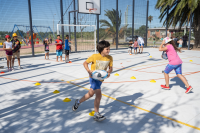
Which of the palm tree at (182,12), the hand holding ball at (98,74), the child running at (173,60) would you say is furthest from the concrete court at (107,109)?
the palm tree at (182,12)

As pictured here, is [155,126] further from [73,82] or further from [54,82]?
[54,82]

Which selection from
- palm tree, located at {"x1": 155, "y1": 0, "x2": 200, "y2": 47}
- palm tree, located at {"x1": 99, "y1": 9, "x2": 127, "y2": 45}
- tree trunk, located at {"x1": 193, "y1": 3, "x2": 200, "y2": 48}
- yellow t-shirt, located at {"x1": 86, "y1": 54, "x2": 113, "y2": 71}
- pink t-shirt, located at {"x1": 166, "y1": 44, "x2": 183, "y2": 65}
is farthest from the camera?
palm tree, located at {"x1": 99, "y1": 9, "x2": 127, "y2": 45}

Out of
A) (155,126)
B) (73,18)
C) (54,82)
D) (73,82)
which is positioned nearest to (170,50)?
(155,126)

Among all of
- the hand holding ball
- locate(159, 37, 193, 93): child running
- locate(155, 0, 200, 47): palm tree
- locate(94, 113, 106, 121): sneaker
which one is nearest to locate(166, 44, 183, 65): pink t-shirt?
locate(159, 37, 193, 93): child running

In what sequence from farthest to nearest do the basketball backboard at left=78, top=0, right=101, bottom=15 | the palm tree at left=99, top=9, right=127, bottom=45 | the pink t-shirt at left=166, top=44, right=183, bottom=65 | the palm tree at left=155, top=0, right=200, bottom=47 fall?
the palm tree at left=99, top=9, right=127, bottom=45 → the palm tree at left=155, top=0, right=200, bottom=47 → the basketball backboard at left=78, top=0, right=101, bottom=15 → the pink t-shirt at left=166, top=44, right=183, bottom=65

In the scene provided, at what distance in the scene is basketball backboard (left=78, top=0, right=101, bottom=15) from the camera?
1439 cm

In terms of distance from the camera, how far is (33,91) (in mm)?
5168

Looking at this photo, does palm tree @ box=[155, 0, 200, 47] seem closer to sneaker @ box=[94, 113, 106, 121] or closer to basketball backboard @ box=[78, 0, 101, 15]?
basketball backboard @ box=[78, 0, 101, 15]

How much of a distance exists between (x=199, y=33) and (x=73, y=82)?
20.0 metres

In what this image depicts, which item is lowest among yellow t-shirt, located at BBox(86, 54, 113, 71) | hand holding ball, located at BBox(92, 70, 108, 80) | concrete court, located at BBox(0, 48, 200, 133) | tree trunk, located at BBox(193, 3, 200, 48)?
concrete court, located at BBox(0, 48, 200, 133)

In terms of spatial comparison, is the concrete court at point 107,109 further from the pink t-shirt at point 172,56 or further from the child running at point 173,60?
the pink t-shirt at point 172,56

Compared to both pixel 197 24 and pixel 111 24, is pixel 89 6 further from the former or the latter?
pixel 197 24

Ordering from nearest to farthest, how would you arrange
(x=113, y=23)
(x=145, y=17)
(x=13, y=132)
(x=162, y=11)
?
(x=13, y=132) < (x=162, y=11) < (x=145, y=17) < (x=113, y=23)

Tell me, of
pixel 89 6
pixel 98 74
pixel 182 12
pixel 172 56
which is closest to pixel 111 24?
pixel 182 12
